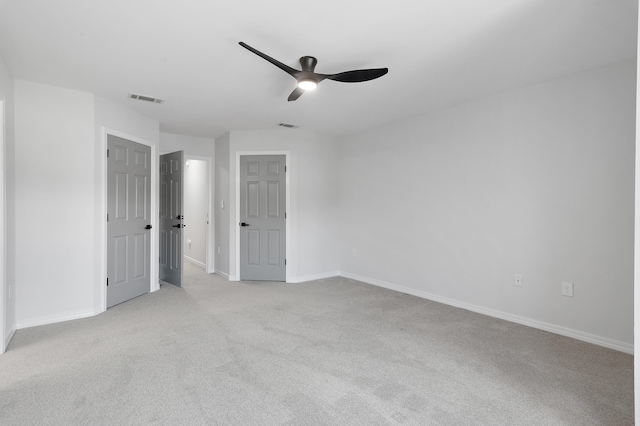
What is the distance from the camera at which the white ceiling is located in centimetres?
204

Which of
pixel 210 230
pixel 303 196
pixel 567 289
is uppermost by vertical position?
pixel 303 196

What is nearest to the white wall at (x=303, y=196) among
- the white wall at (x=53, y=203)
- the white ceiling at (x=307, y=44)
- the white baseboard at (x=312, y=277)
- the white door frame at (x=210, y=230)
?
the white baseboard at (x=312, y=277)

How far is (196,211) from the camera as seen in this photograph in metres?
6.43

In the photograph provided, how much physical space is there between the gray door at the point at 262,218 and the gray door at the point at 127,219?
1.37 m

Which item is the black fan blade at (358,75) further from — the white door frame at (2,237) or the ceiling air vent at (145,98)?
the white door frame at (2,237)

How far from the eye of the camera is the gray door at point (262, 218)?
16.9 feet

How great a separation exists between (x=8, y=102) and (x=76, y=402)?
8.59 feet

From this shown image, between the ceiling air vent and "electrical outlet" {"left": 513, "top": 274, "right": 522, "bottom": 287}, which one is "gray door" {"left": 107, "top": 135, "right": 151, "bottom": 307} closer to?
the ceiling air vent

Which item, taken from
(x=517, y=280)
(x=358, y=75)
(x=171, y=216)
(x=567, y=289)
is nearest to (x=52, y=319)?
(x=171, y=216)

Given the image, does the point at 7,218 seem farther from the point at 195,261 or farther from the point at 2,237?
the point at 195,261

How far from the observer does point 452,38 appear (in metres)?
2.37

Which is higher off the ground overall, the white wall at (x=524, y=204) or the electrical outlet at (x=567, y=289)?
the white wall at (x=524, y=204)

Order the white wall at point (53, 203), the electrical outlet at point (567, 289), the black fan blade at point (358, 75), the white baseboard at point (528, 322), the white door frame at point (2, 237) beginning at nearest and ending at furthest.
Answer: the black fan blade at point (358, 75)
the white door frame at point (2, 237)
the white baseboard at point (528, 322)
the electrical outlet at point (567, 289)
the white wall at point (53, 203)

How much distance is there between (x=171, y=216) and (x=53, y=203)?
5.79 ft
